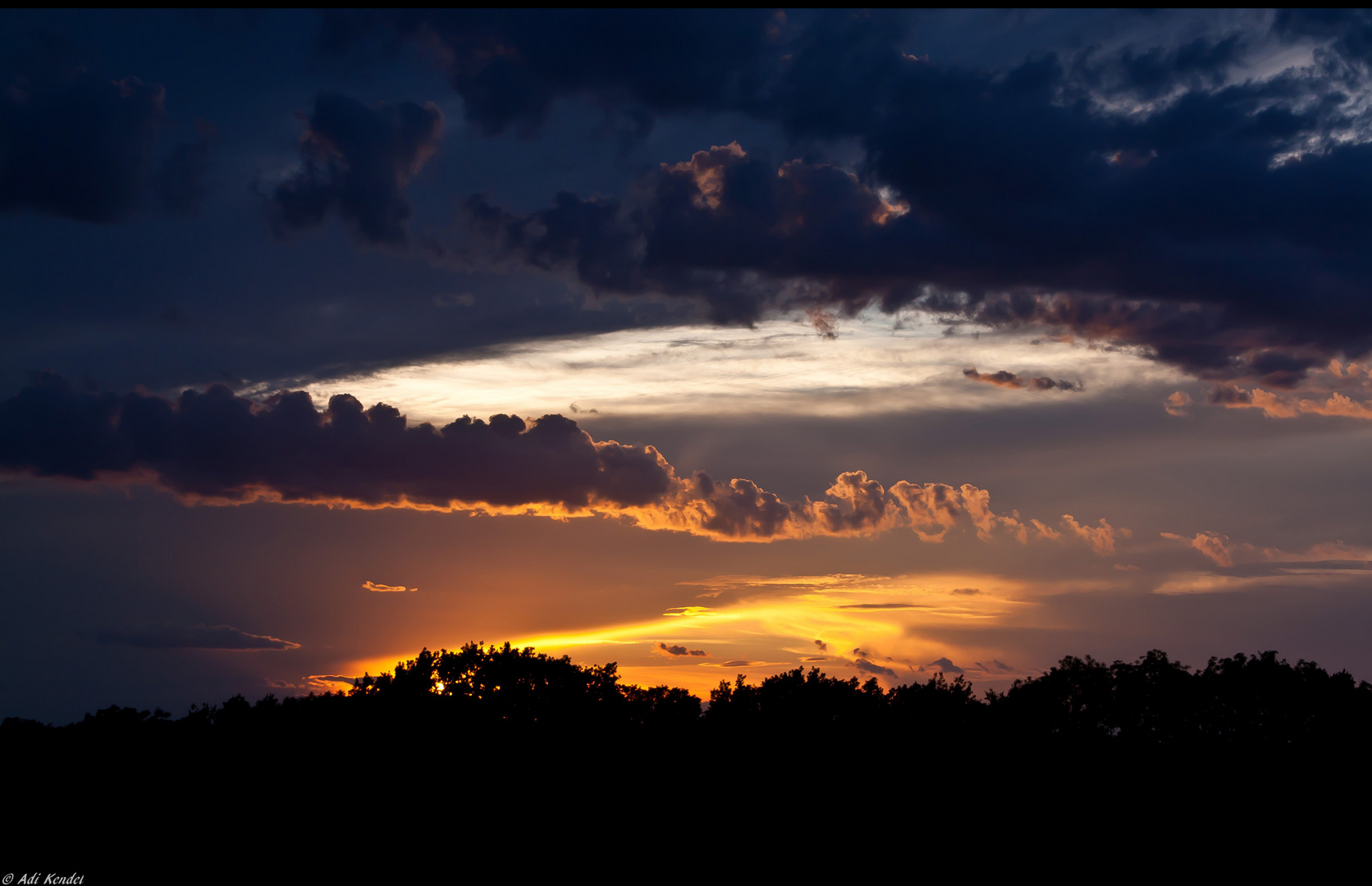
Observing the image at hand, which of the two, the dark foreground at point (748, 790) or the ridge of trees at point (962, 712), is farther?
the ridge of trees at point (962, 712)

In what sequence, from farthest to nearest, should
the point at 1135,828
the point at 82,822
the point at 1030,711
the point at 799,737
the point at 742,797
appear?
the point at 1030,711, the point at 799,737, the point at 742,797, the point at 1135,828, the point at 82,822

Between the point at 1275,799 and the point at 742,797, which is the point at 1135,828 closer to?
the point at 1275,799

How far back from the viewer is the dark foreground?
8312 cm

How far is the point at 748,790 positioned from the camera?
9300cm

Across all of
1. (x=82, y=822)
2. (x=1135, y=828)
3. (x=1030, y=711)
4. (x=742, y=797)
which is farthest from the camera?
(x=1030, y=711)

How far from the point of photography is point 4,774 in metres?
85.0

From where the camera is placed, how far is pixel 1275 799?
3474 inches

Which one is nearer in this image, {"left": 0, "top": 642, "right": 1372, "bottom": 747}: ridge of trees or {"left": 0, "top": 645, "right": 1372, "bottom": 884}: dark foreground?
{"left": 0, "top": 645, "right": 1372, "bottom": 884}: dark foreground

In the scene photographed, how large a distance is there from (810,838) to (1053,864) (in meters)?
18.0

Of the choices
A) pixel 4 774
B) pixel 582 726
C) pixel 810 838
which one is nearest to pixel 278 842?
pixel 4 774

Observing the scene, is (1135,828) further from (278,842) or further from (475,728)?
(278,842)

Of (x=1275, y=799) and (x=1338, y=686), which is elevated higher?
(x=1338, y=686)

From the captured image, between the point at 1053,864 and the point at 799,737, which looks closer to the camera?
the point at 1053,864

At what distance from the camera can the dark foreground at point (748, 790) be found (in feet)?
273
